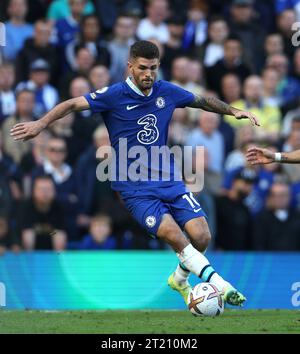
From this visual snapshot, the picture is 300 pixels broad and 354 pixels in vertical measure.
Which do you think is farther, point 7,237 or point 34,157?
point 34,157

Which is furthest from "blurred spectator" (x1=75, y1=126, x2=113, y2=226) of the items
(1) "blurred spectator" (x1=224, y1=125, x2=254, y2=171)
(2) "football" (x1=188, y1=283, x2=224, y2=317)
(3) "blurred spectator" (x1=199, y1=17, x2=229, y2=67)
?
(2) "football" (x1=188, y1=283, x2=224, y2=317)

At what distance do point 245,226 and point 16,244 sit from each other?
11.2 feet

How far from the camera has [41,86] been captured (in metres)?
16.9

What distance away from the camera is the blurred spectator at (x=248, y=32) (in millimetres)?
18750

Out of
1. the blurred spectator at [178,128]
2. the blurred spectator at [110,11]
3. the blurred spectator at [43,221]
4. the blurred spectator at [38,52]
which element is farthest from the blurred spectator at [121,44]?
the blurred spectator at [43,221]

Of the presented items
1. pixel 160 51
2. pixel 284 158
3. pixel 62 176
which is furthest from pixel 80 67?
pixel 284 158

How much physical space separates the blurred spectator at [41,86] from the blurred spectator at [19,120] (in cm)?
47

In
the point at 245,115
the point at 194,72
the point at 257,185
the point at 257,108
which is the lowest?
the point at 257,185

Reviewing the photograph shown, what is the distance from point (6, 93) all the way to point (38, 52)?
3.80 ft

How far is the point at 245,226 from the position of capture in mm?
15320

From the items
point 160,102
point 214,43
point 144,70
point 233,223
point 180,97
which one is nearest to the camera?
point 144,70

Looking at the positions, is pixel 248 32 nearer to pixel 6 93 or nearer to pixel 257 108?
pixel 257 108

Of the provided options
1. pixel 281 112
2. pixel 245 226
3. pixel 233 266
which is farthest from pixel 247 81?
pixel 233 266
